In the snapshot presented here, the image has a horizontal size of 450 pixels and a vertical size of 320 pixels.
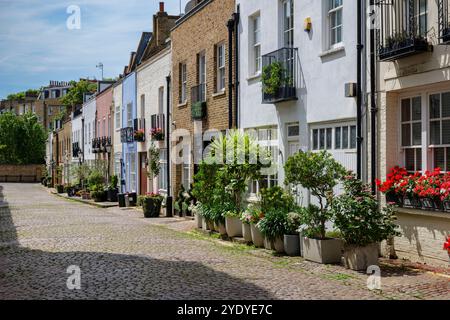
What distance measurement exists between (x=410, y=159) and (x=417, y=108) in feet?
2.95

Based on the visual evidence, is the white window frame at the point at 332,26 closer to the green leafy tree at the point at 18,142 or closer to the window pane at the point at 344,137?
the window pane at the point at 344,137

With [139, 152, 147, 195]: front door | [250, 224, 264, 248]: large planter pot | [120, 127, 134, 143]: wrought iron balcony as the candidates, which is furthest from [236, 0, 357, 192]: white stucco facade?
[120, 127, 134, 143]: wrought iron balcony

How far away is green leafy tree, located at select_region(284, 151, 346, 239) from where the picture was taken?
1120 cm

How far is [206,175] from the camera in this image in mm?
16781

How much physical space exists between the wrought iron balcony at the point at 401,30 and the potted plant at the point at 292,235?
→ 3493mm

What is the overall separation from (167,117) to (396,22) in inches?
562

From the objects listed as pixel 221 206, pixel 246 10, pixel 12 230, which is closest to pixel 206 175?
pixel 221 206

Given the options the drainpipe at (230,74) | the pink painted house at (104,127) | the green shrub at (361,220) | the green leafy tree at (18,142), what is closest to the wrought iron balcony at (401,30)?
the green shrub at (361,220)

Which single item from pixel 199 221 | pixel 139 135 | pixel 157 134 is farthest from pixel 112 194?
pixel 199 221

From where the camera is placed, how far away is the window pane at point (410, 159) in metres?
11.1

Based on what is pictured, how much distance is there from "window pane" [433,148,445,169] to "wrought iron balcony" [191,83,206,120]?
10.9 m

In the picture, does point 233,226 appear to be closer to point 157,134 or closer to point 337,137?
point 337,137

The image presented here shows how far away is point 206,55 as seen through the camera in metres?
20.6

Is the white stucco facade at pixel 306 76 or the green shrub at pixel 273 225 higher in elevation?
the white stucco facade at pixel 306 76
